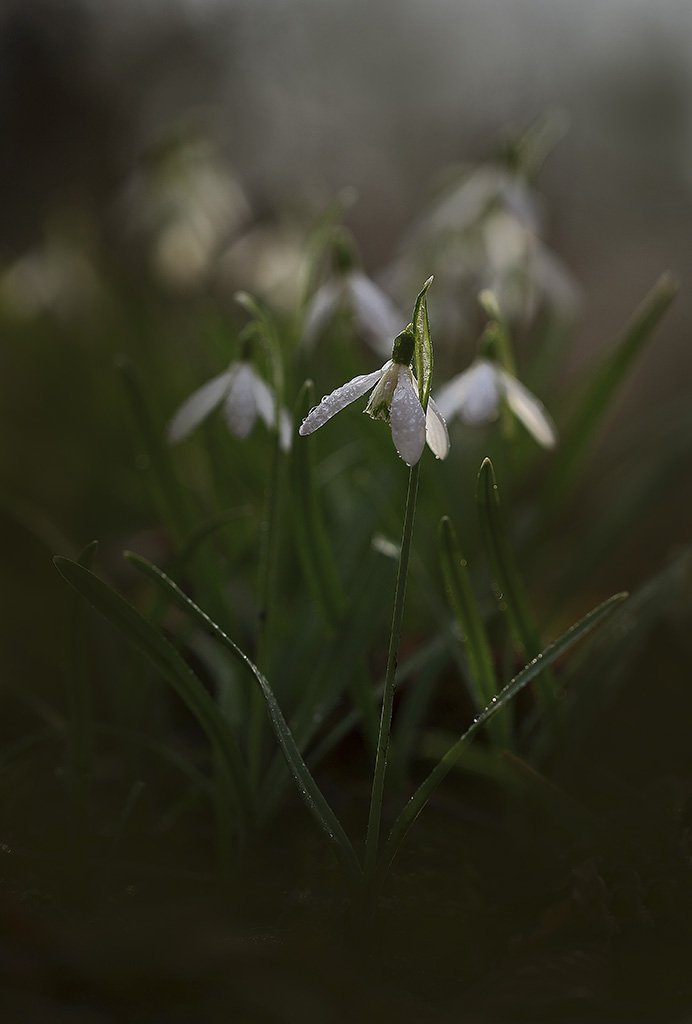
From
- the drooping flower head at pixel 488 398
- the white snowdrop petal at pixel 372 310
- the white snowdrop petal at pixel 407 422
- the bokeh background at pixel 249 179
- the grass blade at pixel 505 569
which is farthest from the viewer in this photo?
the bokeh background at pixel 249 179

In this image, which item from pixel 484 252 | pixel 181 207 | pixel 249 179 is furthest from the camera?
pixel 249 179

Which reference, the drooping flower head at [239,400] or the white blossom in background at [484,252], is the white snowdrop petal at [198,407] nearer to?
the drooping flower head at [239,400]

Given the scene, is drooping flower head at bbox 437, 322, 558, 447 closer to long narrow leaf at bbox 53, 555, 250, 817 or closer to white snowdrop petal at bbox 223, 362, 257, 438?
white snowdrop petal at bbox 223, 362, 257, 438

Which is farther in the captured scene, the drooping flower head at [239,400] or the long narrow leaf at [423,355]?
the drooping flower head at [239,400]

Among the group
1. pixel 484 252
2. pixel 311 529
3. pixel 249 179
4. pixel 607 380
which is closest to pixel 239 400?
pixel 311 529

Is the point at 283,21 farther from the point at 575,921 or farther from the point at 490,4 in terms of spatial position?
the point at 575,921

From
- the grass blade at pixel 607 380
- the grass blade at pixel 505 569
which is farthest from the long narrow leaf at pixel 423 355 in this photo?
the grass blade at pixel 607 380

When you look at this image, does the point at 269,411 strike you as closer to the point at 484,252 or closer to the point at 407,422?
the point at 407,422
